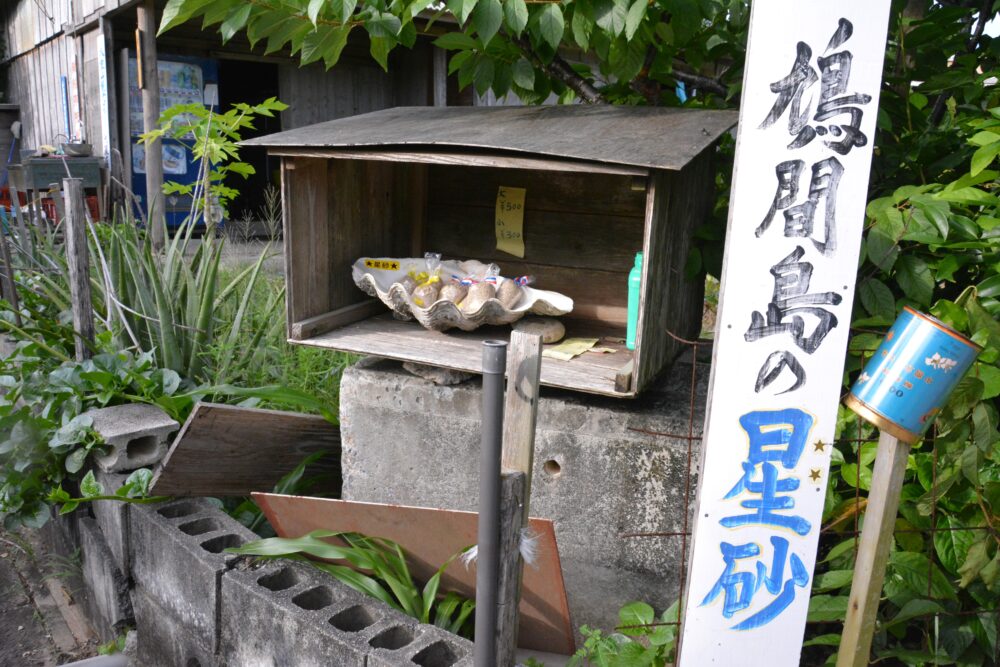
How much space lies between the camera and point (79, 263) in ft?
11.0

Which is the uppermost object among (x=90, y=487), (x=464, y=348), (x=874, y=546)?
(x=464, y=348)

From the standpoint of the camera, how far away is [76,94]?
8266mm

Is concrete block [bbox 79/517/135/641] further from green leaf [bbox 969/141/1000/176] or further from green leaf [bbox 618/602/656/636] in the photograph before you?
green leaf [bbox 969/141/1000/176]

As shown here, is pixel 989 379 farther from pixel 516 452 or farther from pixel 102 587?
pixel 102 587

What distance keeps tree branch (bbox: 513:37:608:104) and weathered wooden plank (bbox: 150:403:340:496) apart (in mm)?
1556

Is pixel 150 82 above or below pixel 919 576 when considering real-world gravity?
above

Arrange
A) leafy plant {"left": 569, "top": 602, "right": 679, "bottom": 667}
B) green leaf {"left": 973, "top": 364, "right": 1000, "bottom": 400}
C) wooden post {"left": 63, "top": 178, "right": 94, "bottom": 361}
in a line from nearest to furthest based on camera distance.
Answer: green leaf {"left": 973, "top": 364, "right": 1000, "bottom": 400} → leafy plant {"left": 569, "top": 602, "right": 679, "bottom": 667} → wooden post {"left": 63, "top": 178, "right": 94, "bottom": 361}

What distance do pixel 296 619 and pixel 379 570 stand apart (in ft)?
0.89

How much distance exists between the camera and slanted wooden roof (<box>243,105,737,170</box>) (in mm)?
2053

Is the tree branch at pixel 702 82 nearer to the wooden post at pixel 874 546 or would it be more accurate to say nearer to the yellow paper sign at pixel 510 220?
the yellow paper sign at pixel 510 220

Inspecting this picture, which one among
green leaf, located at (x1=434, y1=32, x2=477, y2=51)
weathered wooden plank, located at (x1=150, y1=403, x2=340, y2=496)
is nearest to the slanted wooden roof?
green leaf, located at (x1=434, y1=32, x2=477, y2=51)

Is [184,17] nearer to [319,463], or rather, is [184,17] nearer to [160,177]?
[319,463]

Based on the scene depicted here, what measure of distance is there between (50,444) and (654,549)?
7.22ft

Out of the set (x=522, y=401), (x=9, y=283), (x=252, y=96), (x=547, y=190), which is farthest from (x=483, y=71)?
(x=252, y=96)
